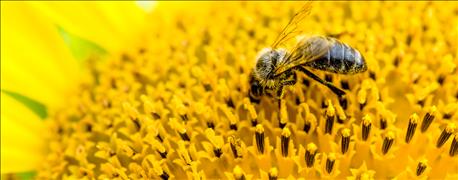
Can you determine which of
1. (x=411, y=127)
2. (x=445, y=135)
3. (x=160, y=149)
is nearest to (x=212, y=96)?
(x=160, y=149)

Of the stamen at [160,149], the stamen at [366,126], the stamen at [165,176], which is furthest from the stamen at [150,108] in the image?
the stamen at [366,126]

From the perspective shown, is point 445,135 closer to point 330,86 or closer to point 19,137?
point 330,86

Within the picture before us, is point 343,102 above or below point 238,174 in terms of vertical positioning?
above

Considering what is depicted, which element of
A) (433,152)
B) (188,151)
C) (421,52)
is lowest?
(433,152)

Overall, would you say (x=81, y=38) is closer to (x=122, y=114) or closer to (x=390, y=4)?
(x=122, y=114)

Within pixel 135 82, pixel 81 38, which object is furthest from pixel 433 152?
pixel 81 38
